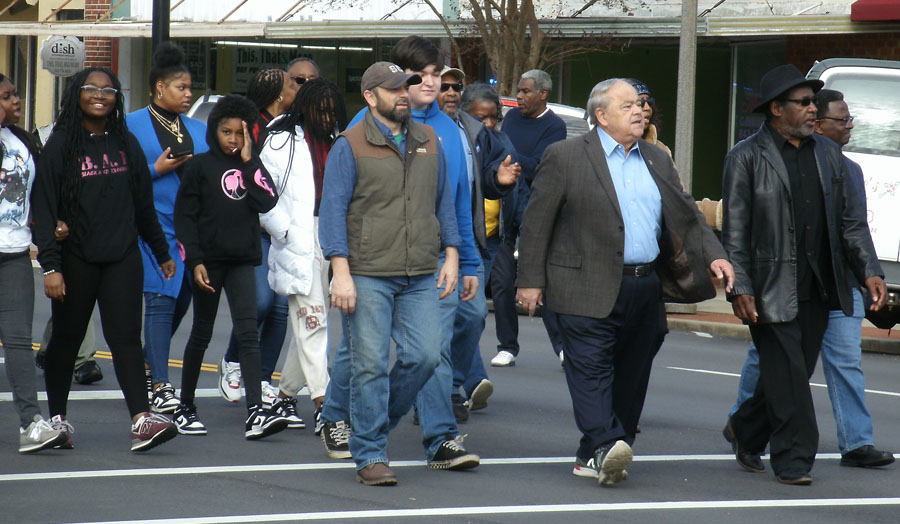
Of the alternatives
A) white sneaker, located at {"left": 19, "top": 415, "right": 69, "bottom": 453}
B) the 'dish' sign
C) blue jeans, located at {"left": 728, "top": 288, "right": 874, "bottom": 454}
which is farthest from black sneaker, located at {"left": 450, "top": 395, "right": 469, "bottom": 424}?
the 'dish' sign

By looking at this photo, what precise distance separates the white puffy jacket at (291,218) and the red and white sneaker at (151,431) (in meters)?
1.10

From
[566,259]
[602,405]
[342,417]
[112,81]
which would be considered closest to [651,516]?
[602,405]

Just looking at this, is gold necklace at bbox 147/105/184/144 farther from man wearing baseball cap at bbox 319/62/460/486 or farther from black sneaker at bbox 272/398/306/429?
man wearing baseball cap at bbox 319/62/460/486

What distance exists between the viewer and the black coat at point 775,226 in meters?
6.74

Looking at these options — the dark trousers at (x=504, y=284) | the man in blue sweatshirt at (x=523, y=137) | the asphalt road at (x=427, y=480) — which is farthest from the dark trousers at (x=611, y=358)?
the man in blue sweatshirt at (x=523, y=137)

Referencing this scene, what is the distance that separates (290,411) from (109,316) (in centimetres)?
139

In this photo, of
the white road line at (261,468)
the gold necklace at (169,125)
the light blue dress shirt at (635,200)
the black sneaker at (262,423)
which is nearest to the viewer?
the white road line at (261,468)

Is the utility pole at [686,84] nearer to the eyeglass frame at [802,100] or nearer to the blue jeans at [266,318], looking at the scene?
the blue jeans at [266,318]

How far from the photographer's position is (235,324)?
7.57m

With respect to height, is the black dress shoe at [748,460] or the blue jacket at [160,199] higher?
the blue jacket at [160,199]

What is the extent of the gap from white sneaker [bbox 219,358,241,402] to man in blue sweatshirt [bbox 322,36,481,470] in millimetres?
1358

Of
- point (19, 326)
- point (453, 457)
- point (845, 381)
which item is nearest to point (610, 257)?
point (453, 457)

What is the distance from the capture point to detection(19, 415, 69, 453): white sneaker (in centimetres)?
688

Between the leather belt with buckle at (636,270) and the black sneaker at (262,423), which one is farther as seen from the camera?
the black sneaker at (262,423)
